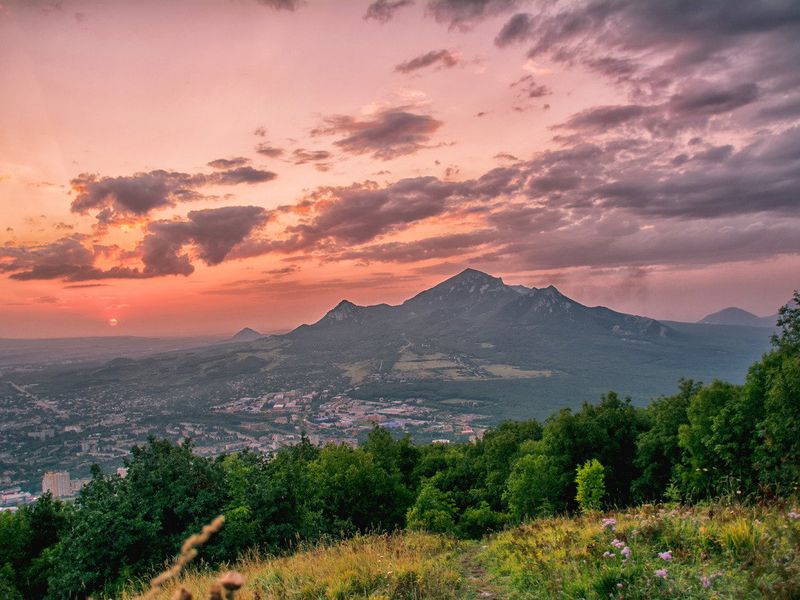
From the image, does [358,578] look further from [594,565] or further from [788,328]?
[788,328]

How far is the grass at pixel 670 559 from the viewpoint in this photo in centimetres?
574

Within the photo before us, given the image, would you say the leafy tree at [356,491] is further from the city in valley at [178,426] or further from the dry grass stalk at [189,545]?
the city in valley at [178,426]

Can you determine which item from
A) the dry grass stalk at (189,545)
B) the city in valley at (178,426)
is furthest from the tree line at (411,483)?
the city in valley at (178,426)

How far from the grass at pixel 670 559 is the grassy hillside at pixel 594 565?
0.05ft

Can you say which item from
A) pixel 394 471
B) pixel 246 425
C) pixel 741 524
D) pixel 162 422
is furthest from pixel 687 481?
pixel 162 422

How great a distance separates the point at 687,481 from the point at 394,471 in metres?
21.7

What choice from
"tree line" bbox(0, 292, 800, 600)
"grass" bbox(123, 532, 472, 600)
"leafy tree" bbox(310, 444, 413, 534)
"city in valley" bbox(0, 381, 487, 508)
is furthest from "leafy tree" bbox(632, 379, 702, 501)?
"city in valley" bbox(0, 381, 487, 508)

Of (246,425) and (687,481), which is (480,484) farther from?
(246,425)

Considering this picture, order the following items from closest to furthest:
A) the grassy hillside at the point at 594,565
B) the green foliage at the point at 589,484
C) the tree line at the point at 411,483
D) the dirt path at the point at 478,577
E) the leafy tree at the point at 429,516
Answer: the grassy hillside at the point at 594,565 < the dirt path at the point at 478,577 < the tree line at the point at 411,483 < the green foliage at the point at 589,484 < the leafy tree at the point at 429,516

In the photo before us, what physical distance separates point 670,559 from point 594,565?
1.01 meters

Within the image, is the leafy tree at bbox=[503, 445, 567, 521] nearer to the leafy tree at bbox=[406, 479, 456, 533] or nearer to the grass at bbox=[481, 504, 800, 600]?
the leafy tree at bbox=[406, 479, 456, 533]

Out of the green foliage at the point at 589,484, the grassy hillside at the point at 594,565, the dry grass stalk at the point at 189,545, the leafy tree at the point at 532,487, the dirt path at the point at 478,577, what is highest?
the dry grass stalk at the point at 189,545

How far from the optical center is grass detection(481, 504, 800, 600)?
5.74 metres

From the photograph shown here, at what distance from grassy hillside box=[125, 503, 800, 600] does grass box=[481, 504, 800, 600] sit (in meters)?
0.01
